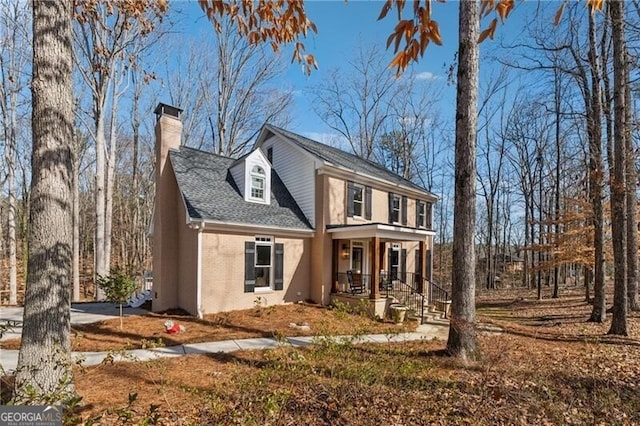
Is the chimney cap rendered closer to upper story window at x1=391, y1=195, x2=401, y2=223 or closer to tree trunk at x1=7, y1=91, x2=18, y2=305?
tree trunk at x1=7, y1=91, x2=18, y2=305

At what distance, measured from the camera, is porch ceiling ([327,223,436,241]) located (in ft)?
39.1

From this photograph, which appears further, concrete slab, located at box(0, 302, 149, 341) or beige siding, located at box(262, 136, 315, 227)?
beige siding, located at box(262, 136, 315, 227)

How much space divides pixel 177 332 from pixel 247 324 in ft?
6.35

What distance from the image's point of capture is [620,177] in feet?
30.0

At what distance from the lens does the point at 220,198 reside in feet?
39.2

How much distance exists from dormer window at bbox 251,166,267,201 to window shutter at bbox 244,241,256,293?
7.26ft

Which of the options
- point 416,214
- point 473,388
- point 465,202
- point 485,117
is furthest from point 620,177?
point 485,117

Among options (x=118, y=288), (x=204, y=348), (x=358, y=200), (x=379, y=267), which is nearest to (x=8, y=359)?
(x=118, y=288)

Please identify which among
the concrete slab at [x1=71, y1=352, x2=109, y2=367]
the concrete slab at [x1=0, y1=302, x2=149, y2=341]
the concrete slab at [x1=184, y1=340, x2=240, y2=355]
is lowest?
the concrete slab at [x1=0, y1=302, x2=149, y2=341]

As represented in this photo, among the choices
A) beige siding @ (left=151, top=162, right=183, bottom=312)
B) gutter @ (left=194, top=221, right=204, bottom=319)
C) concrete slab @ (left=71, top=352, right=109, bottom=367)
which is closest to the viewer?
concrete slab @ (left=71, top=352, right=109, bottom=367)

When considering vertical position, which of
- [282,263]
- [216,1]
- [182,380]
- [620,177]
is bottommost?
[182,380]

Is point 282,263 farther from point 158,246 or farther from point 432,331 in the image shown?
point 432,331

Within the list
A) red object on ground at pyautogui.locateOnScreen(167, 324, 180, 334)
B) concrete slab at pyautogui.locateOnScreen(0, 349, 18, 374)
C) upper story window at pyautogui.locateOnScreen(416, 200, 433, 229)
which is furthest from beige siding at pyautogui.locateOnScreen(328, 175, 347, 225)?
concrete slab at pyautogui.locateOnScreen(0, 349, 18, 374)

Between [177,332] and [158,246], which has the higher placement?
[158,246]
